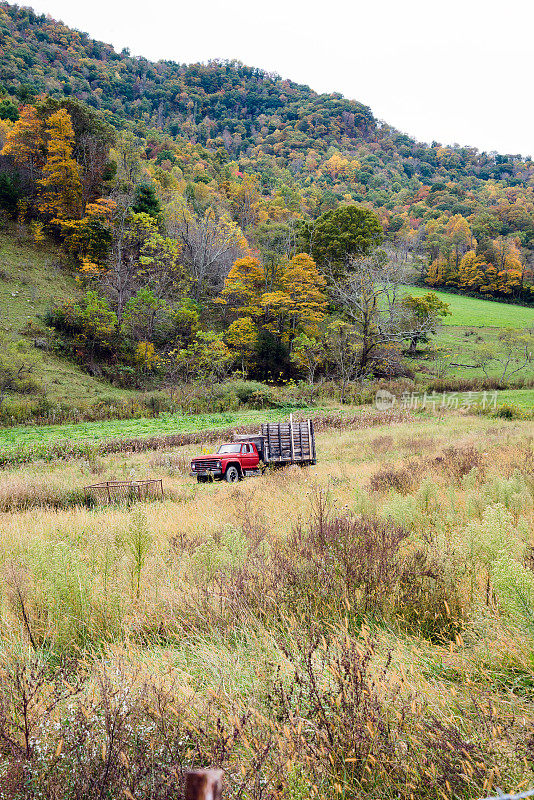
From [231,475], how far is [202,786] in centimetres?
1448

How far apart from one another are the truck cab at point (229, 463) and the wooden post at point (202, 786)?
13846 millimetres

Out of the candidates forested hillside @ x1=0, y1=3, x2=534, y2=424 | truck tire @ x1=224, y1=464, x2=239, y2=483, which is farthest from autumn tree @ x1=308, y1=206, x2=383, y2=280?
truck tire @ x1=224, y1=464, x2=239, y2=483

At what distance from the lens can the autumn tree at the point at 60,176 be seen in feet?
147

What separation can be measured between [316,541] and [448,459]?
777cm

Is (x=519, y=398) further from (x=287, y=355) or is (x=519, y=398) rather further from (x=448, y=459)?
(x=448, y=459)

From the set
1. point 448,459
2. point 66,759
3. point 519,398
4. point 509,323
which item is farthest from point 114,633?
point 509,323

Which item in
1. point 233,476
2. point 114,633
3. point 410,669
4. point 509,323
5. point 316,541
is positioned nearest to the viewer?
point 410,669

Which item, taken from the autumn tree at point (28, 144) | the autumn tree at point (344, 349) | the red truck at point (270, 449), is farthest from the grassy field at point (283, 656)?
the autumn tree at point (28, 144)

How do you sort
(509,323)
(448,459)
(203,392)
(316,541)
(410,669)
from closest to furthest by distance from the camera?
(410,669) → (316,541) → (448,459) → (203,392) → (509,323)

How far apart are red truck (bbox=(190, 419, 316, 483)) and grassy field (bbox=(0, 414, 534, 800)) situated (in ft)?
26.3

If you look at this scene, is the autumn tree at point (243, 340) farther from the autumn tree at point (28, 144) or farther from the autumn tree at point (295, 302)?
the autumn tree at point (28, 144)

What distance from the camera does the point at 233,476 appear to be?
15.2m

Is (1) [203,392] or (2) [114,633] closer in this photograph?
(2) [114,633]

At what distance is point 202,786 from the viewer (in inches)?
30.9
